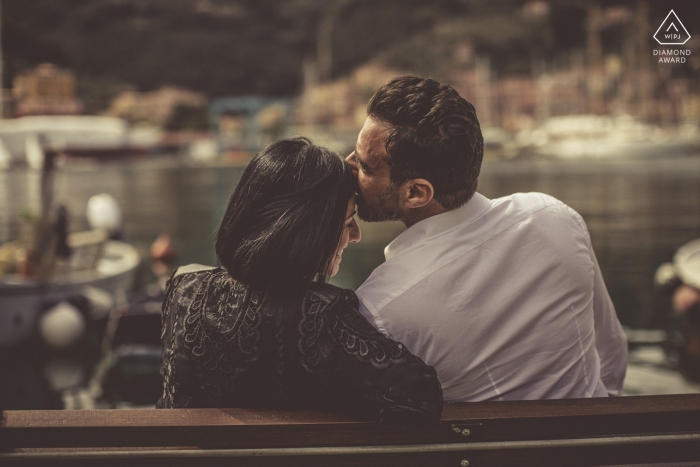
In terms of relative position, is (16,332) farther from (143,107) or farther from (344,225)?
(143,107)

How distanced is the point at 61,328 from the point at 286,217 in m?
8.56

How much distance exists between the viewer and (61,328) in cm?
936

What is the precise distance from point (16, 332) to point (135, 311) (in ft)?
5.17

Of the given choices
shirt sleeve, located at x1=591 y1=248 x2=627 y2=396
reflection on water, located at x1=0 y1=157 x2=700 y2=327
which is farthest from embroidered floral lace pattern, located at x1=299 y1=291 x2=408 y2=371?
shirt sleeve, located at x1=591 y1=248 x2=627 y2=396

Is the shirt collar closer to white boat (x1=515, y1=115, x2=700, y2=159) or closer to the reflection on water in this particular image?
the reflection on water

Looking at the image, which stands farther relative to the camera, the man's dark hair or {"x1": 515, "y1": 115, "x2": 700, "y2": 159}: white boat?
{"x1": 515, "y1": 115, "x2": 700, "y2": 159}: white boat

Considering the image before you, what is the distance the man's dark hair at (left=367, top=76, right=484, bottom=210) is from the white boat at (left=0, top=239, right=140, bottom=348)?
8.65m

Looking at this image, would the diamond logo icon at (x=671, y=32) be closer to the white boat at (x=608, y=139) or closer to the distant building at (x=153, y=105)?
the white boat at (x=608, y=139)

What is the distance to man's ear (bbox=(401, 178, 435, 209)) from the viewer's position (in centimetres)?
175

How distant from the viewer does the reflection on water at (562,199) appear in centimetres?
1716

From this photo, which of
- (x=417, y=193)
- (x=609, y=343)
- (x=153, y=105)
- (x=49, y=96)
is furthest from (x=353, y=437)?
(x=153, y=105)

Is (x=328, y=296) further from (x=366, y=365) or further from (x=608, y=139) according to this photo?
(x=608, y=139)

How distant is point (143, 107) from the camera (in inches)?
3883

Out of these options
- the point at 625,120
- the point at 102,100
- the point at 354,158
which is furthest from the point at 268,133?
the point at 354,158
